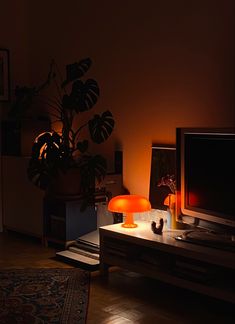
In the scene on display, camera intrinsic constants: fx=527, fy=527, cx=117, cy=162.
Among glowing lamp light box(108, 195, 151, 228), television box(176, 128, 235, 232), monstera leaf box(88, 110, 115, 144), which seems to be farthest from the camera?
monstera leaf box(88, 110, 115, 144)

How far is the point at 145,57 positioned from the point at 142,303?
76.1 inches

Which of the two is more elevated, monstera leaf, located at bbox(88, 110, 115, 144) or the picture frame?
Answer: the picture frame

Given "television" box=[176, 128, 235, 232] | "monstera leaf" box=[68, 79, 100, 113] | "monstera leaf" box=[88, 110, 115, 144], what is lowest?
"television" box=[176, 128, 235, 232]

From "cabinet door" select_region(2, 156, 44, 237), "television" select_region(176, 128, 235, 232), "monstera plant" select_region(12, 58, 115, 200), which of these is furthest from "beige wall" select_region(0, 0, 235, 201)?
"cabinet door" select_region(2, 156, 44, 237)

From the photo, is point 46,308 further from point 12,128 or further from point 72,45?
point 72,45

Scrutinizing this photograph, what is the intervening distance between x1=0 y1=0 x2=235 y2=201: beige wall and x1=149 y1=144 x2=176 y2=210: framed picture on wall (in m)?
0.10

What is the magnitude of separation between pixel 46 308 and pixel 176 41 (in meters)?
2.10

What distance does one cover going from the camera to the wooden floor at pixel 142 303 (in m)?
2.92

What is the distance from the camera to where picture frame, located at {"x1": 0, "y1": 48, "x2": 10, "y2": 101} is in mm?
5027

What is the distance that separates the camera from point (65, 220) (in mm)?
4293

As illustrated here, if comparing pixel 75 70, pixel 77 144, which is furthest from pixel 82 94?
pixel 77 144

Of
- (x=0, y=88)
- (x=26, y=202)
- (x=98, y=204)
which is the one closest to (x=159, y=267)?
(x=98, y=204)

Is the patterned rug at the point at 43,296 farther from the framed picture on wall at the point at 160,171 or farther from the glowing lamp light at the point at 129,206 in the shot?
the framed picture on wall at the point at 160,171

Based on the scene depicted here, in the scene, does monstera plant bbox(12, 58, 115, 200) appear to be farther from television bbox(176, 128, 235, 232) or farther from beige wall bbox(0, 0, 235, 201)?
television bbox(176, 128, 235, 232)
